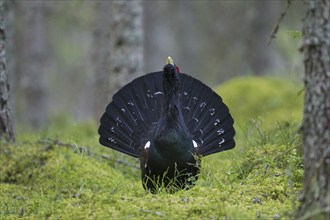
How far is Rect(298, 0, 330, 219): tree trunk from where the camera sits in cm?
352

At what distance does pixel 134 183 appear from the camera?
6.07 metres

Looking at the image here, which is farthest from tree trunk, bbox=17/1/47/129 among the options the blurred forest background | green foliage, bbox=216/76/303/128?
green foliage, bbox=216/76/303/128

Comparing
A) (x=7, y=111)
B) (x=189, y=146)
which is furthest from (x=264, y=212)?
(x=7, y=111)

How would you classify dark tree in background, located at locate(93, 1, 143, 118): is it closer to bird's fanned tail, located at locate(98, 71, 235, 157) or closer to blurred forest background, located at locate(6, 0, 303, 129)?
blurred forest background, located at locate(6, 0, 303, 129)

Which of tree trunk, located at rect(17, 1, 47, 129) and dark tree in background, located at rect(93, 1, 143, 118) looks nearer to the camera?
dark tree in background, located at rect(93, 1, 143, 118)

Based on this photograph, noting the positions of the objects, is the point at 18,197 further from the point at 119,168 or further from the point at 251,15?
the point at 251,15

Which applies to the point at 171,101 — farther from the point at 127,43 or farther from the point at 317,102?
the point at 127,43

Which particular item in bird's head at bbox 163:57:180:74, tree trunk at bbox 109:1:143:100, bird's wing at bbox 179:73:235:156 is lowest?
bird's wing at bbox 179:73:235:156

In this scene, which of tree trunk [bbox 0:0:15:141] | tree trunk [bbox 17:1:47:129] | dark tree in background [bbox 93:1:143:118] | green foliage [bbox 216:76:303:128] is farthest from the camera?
tree trunk [bbox 17:1:47:129]

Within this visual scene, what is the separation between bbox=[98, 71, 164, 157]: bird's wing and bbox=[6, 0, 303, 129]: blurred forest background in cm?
145

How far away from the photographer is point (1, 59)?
23.1ft

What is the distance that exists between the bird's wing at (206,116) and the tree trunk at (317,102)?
8.82 ft

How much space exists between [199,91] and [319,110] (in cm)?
291

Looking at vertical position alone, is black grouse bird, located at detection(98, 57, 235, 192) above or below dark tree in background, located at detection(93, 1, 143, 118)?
below
